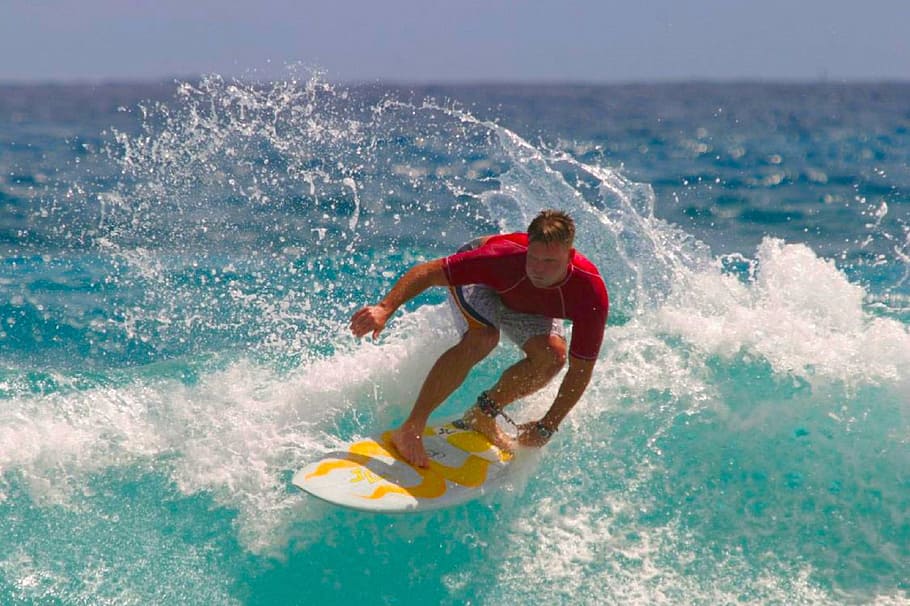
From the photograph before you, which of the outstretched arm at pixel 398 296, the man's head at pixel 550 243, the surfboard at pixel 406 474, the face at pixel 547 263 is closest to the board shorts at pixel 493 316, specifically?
the outstretched arm at pixel 398 296

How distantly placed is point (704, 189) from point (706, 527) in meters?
15.1

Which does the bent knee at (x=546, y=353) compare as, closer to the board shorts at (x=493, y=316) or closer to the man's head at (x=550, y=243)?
the board shorts at (x=493, y=316)

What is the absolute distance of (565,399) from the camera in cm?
520

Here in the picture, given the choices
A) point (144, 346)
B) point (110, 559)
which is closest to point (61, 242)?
point (144, 346)

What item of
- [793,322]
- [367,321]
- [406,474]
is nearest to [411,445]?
[406,474]

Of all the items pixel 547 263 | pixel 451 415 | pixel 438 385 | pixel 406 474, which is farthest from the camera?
pixel 451 415

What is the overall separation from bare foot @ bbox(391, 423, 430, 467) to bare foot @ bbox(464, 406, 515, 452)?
402 mm

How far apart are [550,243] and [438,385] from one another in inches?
42.9

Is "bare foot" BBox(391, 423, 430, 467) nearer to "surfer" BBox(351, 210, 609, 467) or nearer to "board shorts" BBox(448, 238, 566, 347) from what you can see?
"surfer" BBox(351, 210, 609, 467)

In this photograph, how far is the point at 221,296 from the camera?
924 cm

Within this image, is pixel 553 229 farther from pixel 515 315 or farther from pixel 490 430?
pixel 490 430

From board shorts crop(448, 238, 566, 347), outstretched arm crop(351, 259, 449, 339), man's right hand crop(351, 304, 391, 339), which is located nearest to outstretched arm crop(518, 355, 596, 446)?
board shorts crop(448, 238, 566, 347)

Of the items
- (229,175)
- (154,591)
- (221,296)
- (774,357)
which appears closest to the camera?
(154,591)

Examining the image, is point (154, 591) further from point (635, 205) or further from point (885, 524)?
point (635, 205)
